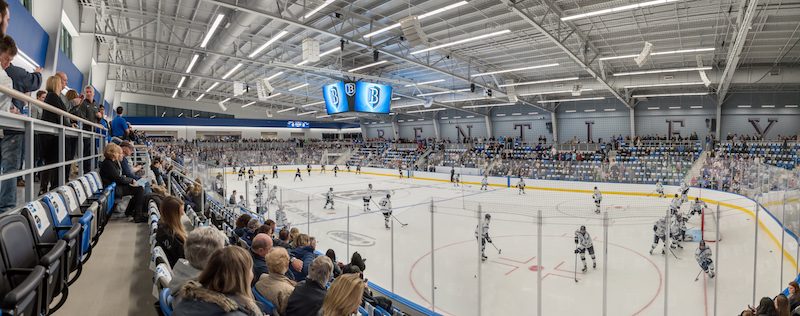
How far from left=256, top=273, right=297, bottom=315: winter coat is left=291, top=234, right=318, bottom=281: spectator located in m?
1.32

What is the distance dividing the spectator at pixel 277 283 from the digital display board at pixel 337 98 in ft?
49.4

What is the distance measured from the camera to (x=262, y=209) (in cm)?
1042

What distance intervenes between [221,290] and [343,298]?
1.04 metres

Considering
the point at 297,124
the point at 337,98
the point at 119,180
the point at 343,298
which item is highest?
the point at 297,124

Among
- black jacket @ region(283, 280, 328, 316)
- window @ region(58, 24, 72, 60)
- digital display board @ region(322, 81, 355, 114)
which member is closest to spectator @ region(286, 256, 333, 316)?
black jacket @ region(283, 280, 328, 316)

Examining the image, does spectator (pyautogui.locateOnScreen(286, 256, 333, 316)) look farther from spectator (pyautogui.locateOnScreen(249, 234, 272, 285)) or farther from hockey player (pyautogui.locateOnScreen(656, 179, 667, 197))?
hockey player (pyautogui.locateOnScreen(656, 179, 667, 197))

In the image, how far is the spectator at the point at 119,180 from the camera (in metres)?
4.80

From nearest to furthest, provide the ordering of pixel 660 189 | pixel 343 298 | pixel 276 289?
pixel 343 298 < pixel 276 289 < pixel 660 189

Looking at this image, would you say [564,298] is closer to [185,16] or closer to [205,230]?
[205,230]

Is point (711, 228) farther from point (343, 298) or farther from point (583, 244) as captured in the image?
point (343, 298)

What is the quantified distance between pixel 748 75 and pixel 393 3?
18601 mm

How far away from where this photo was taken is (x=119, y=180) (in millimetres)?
4809

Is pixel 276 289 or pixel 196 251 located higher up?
pixel 196 251

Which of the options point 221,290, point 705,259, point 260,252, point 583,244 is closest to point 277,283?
point 260,252
